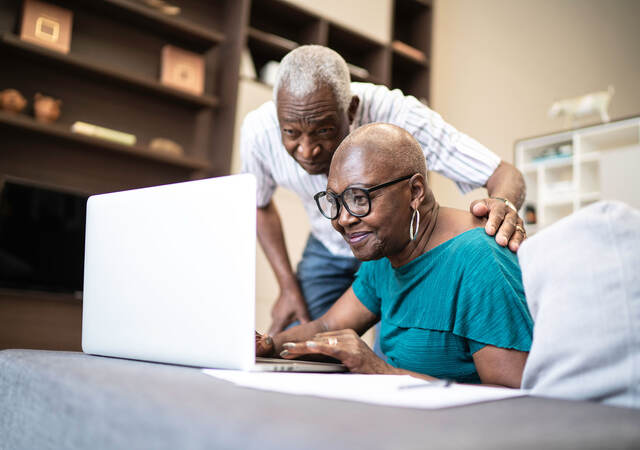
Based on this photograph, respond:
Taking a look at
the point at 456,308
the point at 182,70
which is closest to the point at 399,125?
the point at 456,308

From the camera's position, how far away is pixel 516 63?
5.27 m

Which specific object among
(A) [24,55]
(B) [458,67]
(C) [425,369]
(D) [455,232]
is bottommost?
(C) [425,369]

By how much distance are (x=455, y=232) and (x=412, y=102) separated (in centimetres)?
64

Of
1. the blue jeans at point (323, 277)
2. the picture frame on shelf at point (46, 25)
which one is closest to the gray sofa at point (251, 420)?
the blue jeans at point (323, 277)

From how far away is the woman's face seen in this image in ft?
3.82

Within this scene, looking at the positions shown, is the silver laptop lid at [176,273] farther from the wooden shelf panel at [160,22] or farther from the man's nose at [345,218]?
the wooden shelf panel at [160,22]

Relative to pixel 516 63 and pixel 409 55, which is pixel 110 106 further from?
pixel 516 63

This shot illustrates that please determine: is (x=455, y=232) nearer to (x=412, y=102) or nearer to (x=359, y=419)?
(x=412, y=102)

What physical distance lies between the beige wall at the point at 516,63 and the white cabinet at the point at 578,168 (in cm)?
41

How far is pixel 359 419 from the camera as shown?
460mm

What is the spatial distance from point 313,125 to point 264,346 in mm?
630

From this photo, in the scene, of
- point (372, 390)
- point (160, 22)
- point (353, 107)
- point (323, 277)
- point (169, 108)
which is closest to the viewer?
point (372, 390)

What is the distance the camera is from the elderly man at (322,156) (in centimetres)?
151

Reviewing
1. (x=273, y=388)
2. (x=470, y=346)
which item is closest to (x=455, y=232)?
(x=470, y=346)
